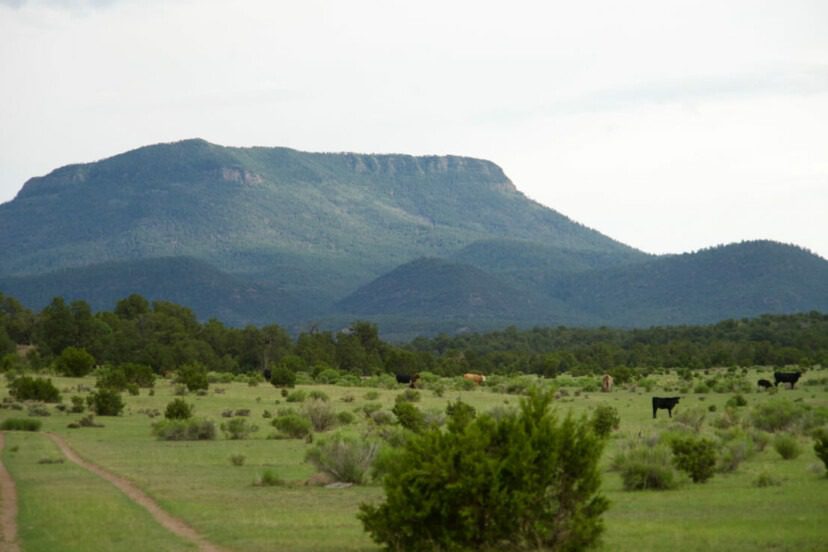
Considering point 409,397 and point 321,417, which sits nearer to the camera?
point 321,417

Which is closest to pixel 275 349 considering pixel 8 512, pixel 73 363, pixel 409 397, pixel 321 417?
pixel 73 363

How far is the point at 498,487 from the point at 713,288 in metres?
171

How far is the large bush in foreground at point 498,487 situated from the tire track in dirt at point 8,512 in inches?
215

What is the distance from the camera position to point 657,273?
194 m

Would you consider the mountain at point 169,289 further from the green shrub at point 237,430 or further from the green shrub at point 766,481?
the green shrub at point 766,481

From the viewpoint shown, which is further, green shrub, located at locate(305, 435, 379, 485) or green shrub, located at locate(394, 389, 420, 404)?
green shrub, located at locate(394, 389, 420, 404)

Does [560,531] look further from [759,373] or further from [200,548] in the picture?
[759,373]

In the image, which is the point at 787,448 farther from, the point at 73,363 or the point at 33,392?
the point at 73,363

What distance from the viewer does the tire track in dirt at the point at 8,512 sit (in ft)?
52.1

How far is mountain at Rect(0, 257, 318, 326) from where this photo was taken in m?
181

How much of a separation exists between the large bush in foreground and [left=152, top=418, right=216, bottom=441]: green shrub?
69.1ft

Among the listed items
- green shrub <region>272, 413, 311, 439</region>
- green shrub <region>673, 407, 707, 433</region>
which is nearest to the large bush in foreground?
green shrub <region>673, 407, 707, 433</region>

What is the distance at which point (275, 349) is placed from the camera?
88438 millimetres

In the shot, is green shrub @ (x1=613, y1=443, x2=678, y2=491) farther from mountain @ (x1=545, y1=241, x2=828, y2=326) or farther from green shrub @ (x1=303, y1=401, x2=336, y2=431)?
mountain @ (x1=545, y1=241, x2=828, y2=326)
